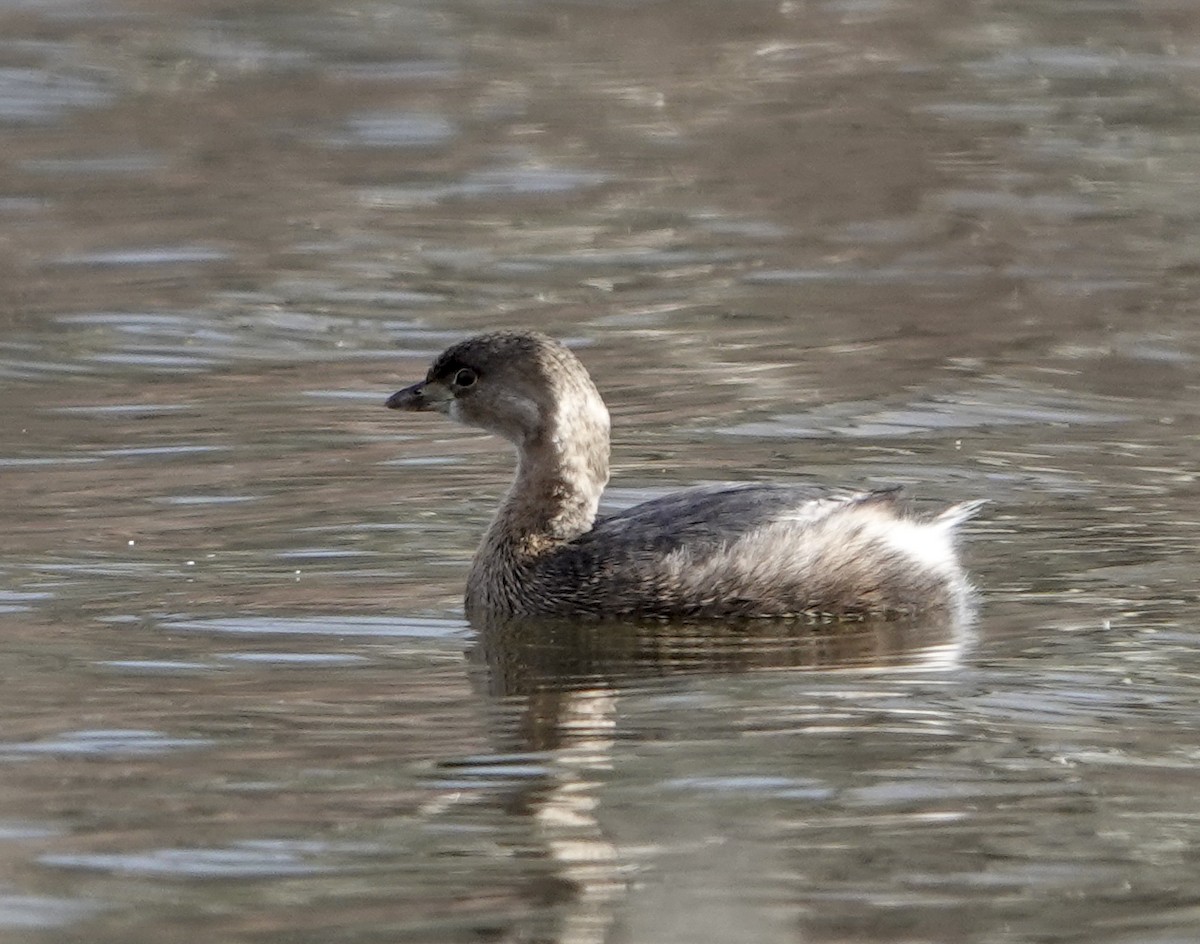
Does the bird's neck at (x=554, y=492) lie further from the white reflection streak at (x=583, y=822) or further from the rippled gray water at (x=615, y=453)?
Answer: the white reflection streak at (x=583, y=822)

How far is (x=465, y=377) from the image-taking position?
27.7 feet

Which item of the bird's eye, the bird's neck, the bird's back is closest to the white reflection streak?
the bird's back

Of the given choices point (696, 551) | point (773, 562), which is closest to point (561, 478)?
point (696, 551)

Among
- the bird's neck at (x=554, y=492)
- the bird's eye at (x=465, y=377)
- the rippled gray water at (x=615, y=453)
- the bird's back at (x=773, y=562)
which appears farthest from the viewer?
the bird's eye at (x=465, y=377)

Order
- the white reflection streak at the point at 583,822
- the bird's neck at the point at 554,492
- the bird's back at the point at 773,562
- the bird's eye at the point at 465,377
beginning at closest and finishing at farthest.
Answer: the white reflection streak at the point at 583,822
the bird's back at the point at 773,562
the bird's neck at the point at 554,492
the bird's eye at the point at 465,377

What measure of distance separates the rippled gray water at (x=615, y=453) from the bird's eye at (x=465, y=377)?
0.53m

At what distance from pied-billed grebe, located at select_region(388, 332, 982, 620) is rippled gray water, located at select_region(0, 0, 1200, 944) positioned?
4.6 inches

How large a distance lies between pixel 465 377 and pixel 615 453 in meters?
1.44

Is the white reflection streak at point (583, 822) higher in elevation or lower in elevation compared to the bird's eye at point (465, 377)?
lower

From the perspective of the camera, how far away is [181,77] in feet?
58.1

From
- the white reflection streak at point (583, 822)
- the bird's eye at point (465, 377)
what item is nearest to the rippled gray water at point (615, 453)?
the white reflection streak at point (583, 822)

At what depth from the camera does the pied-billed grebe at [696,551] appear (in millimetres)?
7629

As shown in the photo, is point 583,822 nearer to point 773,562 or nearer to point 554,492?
point 773,562

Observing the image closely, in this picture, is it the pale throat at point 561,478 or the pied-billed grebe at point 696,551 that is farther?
the pale throat at point 561,478
